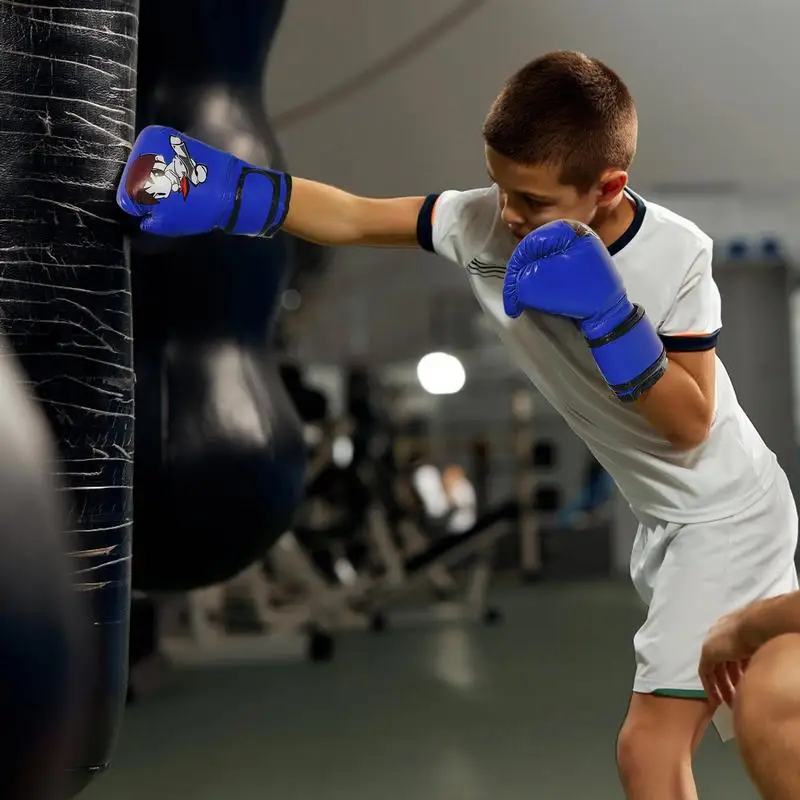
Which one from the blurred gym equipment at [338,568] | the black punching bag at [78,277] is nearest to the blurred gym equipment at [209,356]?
the black punching bag at [78,277]

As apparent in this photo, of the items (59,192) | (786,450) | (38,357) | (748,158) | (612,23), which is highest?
(612,23)

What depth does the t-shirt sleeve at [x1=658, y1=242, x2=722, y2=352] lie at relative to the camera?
3.48ft

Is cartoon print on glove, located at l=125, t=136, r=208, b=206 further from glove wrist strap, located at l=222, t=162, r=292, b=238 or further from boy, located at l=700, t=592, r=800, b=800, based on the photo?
boy, located at l=700, t=592, r=800, b=800

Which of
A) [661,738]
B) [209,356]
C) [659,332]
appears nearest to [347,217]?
[209,356]

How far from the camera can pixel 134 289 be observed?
1.22 meters

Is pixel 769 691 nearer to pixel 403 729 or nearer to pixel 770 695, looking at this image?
pixel 770 695

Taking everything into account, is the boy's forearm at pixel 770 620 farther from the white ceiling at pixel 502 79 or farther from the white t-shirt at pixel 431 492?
the white t-shirt at pixel 431 492

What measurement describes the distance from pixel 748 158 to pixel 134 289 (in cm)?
291

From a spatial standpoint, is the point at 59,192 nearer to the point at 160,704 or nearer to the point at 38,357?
the point at 38,357

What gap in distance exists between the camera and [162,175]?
3.01 feet

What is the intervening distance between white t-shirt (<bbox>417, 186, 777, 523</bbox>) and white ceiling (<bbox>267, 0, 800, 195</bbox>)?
1483 millimetres

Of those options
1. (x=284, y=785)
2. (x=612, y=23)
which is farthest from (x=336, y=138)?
(x=284, y=785)

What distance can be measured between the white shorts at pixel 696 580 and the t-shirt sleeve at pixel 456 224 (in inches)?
14.4

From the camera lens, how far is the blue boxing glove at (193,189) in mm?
892
